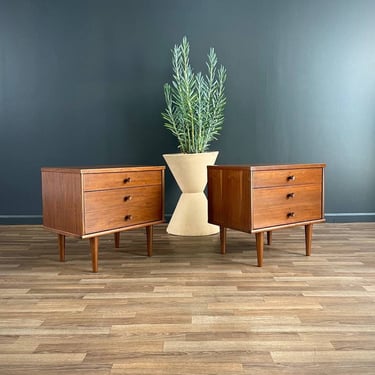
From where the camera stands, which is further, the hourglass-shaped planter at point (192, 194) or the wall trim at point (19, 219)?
the wall trim at point (19, 219)

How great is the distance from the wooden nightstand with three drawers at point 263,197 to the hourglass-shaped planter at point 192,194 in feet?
1.54

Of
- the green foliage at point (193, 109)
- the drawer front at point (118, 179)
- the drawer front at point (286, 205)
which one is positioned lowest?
the drawer front at point (286, 205)

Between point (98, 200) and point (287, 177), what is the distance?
93 cm

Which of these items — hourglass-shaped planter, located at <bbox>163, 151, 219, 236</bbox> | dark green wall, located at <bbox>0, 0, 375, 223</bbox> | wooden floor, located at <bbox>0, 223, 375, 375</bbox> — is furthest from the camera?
dark green wall, located at <bbox>0, 0, 375, 223</bbox>

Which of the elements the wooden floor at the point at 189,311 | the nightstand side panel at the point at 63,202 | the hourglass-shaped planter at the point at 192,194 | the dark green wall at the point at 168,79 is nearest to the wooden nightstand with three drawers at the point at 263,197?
the wooden floor at the point at 189,311

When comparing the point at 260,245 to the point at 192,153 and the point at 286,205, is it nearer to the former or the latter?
the point at 286,205

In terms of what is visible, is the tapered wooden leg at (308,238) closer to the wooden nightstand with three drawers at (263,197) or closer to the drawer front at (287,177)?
the wooden nightstand with three drawers at (263,197)

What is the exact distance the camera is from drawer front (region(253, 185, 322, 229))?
201cm

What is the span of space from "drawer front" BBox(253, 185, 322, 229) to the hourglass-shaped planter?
2.57 feet

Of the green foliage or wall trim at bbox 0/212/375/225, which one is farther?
wall trim at bbox 0/212/375/225

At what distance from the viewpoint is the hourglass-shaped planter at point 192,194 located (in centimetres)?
275

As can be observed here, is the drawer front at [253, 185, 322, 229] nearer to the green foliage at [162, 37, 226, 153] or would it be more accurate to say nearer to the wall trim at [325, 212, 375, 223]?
the green foliage at [162, 37, 226, 153]

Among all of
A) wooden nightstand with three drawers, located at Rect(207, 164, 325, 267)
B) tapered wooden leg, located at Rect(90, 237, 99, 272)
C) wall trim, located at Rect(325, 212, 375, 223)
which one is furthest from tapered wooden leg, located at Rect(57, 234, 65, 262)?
wall trim, located at Rect(325, 212, 375, 223)

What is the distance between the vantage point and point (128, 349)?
1206 mm
